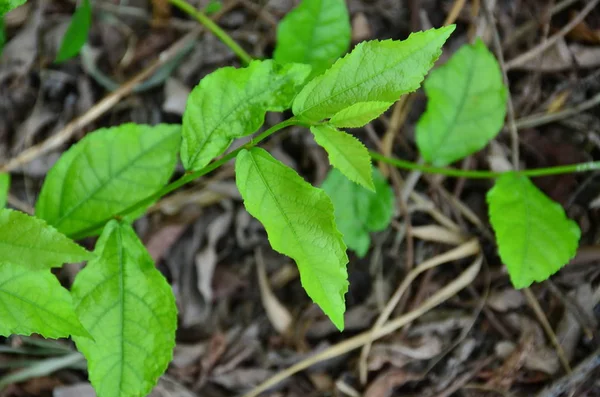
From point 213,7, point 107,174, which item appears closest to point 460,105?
point 213,7

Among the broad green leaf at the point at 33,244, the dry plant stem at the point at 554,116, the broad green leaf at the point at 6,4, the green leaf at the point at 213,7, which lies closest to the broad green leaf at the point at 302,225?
the broad green leaf at the point at 33,244

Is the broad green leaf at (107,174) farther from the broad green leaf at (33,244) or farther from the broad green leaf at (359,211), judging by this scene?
the broad green leaf at (359,211)

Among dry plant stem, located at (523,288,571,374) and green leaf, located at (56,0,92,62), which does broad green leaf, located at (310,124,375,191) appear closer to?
dry plant stem, located at (523,288,571,374)

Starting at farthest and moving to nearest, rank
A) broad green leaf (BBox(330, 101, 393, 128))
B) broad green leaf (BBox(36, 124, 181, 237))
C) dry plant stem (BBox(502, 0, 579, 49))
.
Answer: dry plant stem (BBox(502, 0, 579, 49))
broad green leaf (BBox(36, 124, 181, 237))
broad green leaf (BBox(330, 101, 393, 128))

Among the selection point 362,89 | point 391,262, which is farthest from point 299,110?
point 391,262

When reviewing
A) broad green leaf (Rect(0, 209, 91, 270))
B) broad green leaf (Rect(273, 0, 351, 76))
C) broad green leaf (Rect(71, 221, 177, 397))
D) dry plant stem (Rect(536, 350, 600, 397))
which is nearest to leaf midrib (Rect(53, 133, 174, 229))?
broad green leaf (Rect(71, 221, 177, 397))

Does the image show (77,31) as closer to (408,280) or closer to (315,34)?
(315,34)

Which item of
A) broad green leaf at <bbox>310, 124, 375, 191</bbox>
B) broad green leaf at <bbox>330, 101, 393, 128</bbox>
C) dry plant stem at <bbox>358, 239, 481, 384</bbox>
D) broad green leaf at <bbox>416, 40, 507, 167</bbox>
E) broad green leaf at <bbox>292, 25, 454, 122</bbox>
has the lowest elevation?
dry plant stem at <bbox>358, 239, 481, 384</bbox>

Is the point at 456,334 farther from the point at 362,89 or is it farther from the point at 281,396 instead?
the point at 362,89
